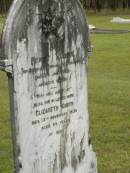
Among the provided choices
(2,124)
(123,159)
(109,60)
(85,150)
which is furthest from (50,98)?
(109,60)

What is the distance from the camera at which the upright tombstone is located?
6.00 m

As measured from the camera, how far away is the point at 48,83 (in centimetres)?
632

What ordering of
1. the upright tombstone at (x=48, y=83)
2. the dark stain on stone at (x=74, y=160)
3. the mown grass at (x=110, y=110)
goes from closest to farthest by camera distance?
the upright tombstone at (x=48, y=83)
the dark stain on stone at (x=74, y=160)
the mown grass at (x=110, y=110)

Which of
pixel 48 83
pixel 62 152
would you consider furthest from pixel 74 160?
pixel 48 83

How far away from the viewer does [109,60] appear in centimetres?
2117

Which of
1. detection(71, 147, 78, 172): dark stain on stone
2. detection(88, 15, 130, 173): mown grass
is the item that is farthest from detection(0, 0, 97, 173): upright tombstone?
detection(88, 15, 130, 173): mown grass

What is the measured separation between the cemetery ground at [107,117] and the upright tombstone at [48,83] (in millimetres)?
1358

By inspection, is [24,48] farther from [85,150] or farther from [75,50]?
[85,150]

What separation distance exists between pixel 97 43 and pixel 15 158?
70.5ft

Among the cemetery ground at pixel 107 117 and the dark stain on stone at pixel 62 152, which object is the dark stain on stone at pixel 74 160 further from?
the cemetery ground at pixel 107 117

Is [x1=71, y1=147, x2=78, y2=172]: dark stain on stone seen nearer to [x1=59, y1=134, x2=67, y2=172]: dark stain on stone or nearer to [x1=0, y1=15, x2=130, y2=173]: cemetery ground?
[x1=59, y1=134, x2=67, y2=172]: dark stain on stone

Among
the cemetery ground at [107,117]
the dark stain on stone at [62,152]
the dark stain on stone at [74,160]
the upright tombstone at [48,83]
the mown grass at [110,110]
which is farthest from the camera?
the mown grass at [110,110]

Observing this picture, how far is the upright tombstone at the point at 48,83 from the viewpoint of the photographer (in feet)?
19.7

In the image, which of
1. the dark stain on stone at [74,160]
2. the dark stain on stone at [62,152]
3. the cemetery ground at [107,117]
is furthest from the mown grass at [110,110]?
the dark stain on stone at [62,152]
